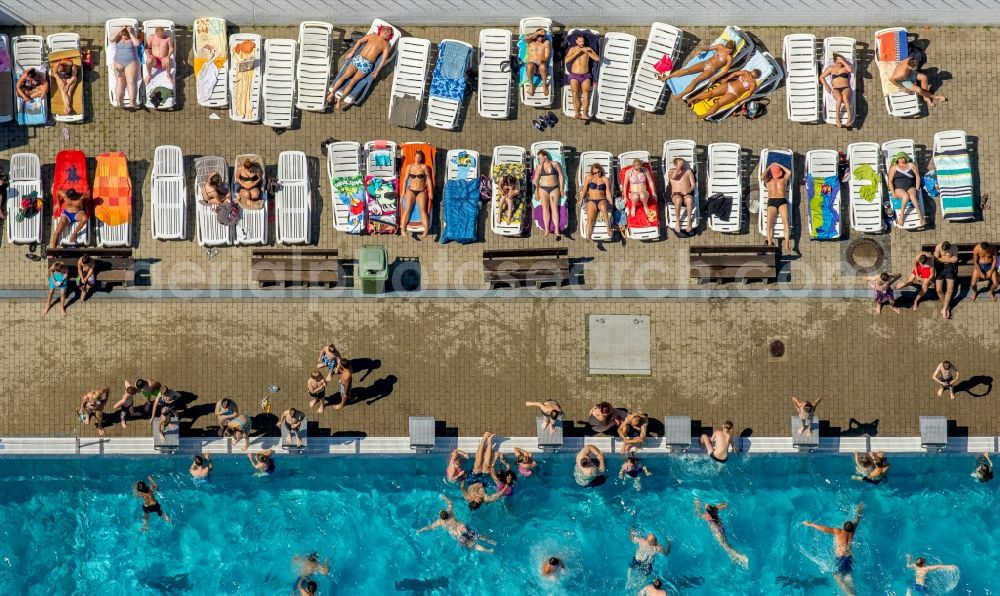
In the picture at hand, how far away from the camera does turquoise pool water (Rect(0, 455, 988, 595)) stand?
2081cm

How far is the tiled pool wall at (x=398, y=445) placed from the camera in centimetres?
2050

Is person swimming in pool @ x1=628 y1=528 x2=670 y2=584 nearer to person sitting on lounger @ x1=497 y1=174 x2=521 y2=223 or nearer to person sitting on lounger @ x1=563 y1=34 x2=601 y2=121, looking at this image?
person sitting on lounger @ x1=497 y1=174 x2=521 y2=223

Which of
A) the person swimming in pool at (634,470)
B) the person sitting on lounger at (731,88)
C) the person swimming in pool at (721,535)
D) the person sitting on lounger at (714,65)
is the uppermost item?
the person sitting on lounger at (714,65)

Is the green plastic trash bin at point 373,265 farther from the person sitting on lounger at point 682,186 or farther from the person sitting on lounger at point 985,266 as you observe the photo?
the person sitting on lounger at point 985,266

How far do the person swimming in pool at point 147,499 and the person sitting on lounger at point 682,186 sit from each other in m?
13.9

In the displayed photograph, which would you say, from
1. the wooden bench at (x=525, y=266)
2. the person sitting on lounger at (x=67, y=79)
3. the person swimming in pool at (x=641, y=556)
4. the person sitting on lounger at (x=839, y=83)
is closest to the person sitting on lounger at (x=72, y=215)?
the person sitting on lounger at (x=67, y=79)

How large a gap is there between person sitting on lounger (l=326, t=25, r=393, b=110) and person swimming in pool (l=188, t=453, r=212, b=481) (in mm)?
9046

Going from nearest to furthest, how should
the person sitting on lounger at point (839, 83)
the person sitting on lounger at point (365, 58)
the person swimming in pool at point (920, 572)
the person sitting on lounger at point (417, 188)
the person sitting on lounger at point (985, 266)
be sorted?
the person sitting on lounger at point (985, 266)
the person swimming in pool at point (920, 572)
the person sitting on lounger at point (417, 188)
the person sitting on lounger at point (839, 83)
the person sitting on lounger at point (365, 58)

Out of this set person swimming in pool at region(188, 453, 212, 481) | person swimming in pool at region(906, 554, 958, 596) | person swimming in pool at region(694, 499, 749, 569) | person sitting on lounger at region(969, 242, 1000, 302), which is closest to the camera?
person sitting on lounger at region(969, 242, 1000, 302)

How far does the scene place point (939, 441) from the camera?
2009cm

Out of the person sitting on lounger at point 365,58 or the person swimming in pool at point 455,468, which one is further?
the person sitting on lounger at point 365,58

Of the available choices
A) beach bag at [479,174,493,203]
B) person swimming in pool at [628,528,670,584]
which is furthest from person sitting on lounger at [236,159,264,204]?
person swimming in pool at [628,528,670,584]

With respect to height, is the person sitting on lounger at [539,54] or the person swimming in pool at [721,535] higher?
the person sitting on lounger at [539,54]

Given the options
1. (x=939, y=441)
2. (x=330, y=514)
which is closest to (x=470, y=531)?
(x=330, y=514)
